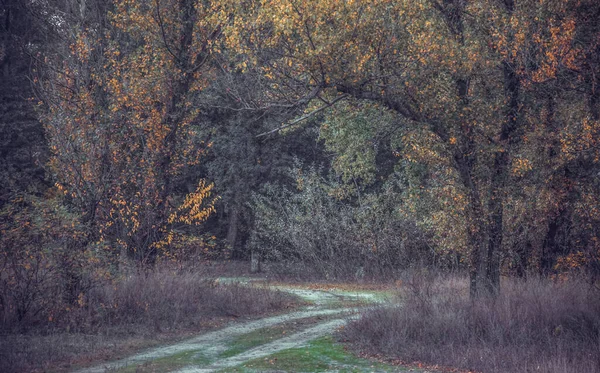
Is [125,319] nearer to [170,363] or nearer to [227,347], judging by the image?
[227,347]

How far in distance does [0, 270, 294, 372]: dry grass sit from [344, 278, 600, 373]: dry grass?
4.28m

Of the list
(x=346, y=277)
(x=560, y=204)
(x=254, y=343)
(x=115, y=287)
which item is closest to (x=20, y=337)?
(x=115, y=287)

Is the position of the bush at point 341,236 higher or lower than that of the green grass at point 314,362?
higher

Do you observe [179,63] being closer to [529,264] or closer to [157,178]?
[157,178]

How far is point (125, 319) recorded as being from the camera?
49.2 ft

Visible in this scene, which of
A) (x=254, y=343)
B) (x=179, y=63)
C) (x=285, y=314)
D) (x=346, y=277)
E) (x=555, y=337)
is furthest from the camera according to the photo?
(x=346, y=277)

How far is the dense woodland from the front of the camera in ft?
45.4

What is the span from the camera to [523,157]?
15383 millimetres

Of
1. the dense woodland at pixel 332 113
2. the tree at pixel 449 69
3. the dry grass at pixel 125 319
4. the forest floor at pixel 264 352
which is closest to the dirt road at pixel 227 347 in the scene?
the forest floor at pixel 264 352

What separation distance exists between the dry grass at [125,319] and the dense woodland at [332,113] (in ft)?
1.54

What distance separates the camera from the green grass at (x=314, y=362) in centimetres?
1161

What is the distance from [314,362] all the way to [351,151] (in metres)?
11.0

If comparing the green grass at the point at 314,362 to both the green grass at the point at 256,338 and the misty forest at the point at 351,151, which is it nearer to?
the misty forest at the point at 351,151

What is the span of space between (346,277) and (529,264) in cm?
1140
